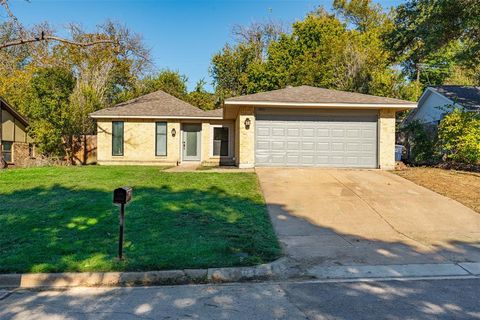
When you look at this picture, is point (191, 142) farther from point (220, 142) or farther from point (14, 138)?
point (14, 138)

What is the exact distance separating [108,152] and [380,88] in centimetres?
1764

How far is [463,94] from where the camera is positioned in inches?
936

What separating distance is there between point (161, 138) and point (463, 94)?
59.2 ft

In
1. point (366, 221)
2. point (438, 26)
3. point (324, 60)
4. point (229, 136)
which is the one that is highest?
point (324, 60)

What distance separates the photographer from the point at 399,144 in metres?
23.1

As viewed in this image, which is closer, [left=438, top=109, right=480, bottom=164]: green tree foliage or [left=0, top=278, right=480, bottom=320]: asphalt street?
[left=0, top=278, right=480, bottom=320]: asphalt street

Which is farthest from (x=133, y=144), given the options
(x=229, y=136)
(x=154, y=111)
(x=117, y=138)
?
(x=229, y=136)

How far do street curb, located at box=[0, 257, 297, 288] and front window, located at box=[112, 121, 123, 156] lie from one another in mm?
16353

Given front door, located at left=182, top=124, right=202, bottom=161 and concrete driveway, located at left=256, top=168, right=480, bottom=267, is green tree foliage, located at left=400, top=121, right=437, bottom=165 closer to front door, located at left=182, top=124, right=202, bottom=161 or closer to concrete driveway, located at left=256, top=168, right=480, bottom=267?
concrete driveway, located at left=256, top=168, right=480, bottom=267

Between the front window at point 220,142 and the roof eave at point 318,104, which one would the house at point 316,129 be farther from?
the front window at point 220,142

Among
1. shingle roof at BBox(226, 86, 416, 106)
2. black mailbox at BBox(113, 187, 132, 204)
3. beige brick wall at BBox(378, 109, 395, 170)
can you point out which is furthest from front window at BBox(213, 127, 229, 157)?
black mailbox at BBox(113, 187, 132, 204)

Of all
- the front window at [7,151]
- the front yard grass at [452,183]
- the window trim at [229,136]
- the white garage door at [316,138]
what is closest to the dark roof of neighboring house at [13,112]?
the front window at [7,151]

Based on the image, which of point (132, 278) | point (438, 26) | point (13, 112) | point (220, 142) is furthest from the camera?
point (13, 112)

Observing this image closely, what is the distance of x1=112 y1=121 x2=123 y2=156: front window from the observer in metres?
21.2
